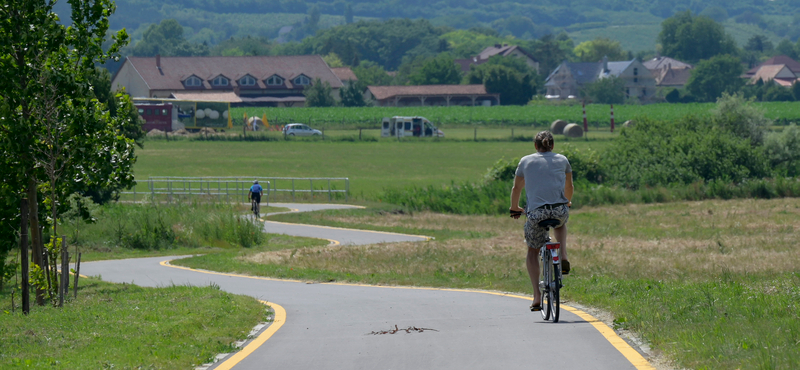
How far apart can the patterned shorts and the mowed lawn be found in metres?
33.6

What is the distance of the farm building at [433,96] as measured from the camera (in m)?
145

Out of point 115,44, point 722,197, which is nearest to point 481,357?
point 115,44

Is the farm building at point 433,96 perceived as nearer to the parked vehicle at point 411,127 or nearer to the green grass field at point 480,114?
the green grass field at point 480,114

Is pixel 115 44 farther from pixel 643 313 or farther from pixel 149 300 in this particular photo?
pixel 643 313

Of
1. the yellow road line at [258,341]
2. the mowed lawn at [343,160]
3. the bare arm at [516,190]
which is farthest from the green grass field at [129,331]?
the mowed lawn at [343,160]

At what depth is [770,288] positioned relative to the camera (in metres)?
12.0

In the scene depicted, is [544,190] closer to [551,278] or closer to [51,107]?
[551,278]

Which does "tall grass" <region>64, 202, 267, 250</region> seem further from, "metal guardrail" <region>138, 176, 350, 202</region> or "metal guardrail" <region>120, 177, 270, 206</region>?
"metal guardrail" <region>138, 176, 350, 202</region>

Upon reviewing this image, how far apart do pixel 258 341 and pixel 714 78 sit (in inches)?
6707

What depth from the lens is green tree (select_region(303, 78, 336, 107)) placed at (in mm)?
131000

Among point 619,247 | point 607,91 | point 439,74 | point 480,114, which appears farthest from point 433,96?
point 619,247

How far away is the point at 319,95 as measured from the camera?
131 m

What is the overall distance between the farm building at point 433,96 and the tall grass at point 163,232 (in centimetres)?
11771

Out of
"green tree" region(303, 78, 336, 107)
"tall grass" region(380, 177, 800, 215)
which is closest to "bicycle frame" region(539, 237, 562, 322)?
"tall grass" region(380, 177, 800, 215)
